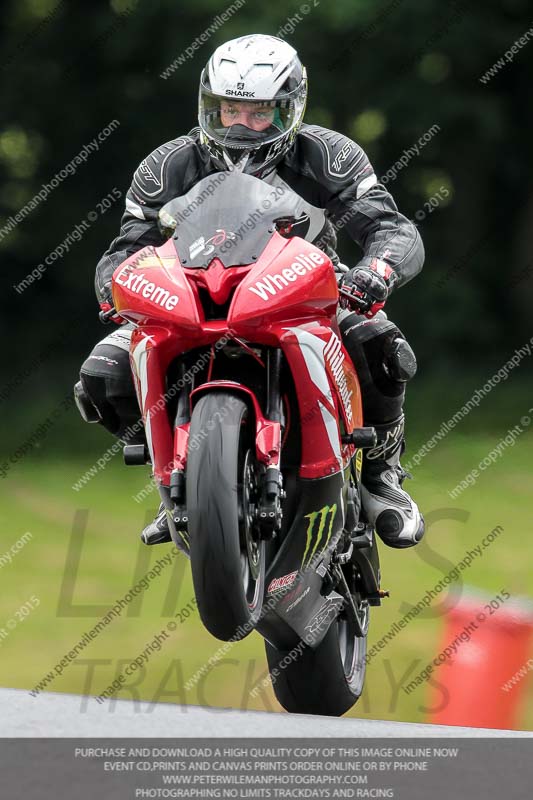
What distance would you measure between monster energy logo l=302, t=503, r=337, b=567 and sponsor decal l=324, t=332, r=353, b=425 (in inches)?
11.8

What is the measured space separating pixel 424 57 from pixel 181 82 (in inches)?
94.8

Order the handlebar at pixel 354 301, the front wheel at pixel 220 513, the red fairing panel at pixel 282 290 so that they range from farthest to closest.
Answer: the handlebar at pixel 354 301 → the red fairing panel at pixel 282 290 → the front wheel at pixel 220 513

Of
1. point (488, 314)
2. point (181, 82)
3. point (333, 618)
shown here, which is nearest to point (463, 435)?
point (488, 314)

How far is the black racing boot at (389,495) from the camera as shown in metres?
4.88

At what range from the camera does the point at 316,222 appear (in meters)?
4.52

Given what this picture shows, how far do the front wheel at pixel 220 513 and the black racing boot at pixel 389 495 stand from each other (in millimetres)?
1219

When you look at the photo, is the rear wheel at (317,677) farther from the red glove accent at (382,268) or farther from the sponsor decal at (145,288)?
the sponsor decal at (145,288)

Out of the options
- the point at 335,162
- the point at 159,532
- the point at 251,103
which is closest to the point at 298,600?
the point at 159,532

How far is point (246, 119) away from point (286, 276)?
26.6 inches

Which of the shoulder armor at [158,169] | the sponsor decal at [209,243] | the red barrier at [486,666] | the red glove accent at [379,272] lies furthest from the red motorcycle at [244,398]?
the red barrier at [486,666]

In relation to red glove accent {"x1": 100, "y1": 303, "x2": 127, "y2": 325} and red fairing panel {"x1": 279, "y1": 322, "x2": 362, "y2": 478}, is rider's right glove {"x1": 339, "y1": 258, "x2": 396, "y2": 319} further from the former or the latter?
red glove accent {"x1": 100, "y1": 303, "x2": 127, "y2": 325}

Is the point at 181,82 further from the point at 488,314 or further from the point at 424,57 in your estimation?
the point at 488,314
